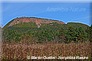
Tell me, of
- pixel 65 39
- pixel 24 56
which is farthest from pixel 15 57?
pixel 65 39

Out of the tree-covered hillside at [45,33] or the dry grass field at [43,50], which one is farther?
the tree-covered hillside at [45,33]

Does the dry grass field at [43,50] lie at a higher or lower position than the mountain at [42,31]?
lower

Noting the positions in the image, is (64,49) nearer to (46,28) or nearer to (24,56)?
(24,56)

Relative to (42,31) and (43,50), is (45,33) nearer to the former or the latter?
(42,31)

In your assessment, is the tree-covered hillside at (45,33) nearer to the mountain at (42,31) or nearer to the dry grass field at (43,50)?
the mountain at (42,31)

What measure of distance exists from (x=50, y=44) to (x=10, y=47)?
68cm

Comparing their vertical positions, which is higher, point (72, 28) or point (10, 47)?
point (72, 28)

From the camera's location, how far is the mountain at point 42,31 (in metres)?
4.63

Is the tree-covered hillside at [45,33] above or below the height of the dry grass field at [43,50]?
above

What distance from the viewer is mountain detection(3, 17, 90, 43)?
15.2ft

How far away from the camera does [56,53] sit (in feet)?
13.2

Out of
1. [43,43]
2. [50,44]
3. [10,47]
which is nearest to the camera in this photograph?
[10,47]

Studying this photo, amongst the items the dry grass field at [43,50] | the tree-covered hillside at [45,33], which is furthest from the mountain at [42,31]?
the dry grass field at [43,50]

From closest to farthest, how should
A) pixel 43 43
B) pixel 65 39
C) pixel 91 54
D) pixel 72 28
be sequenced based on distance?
pixel 91 54 → pixel 43 43 → pixel 65 39 → pixel 72 28
